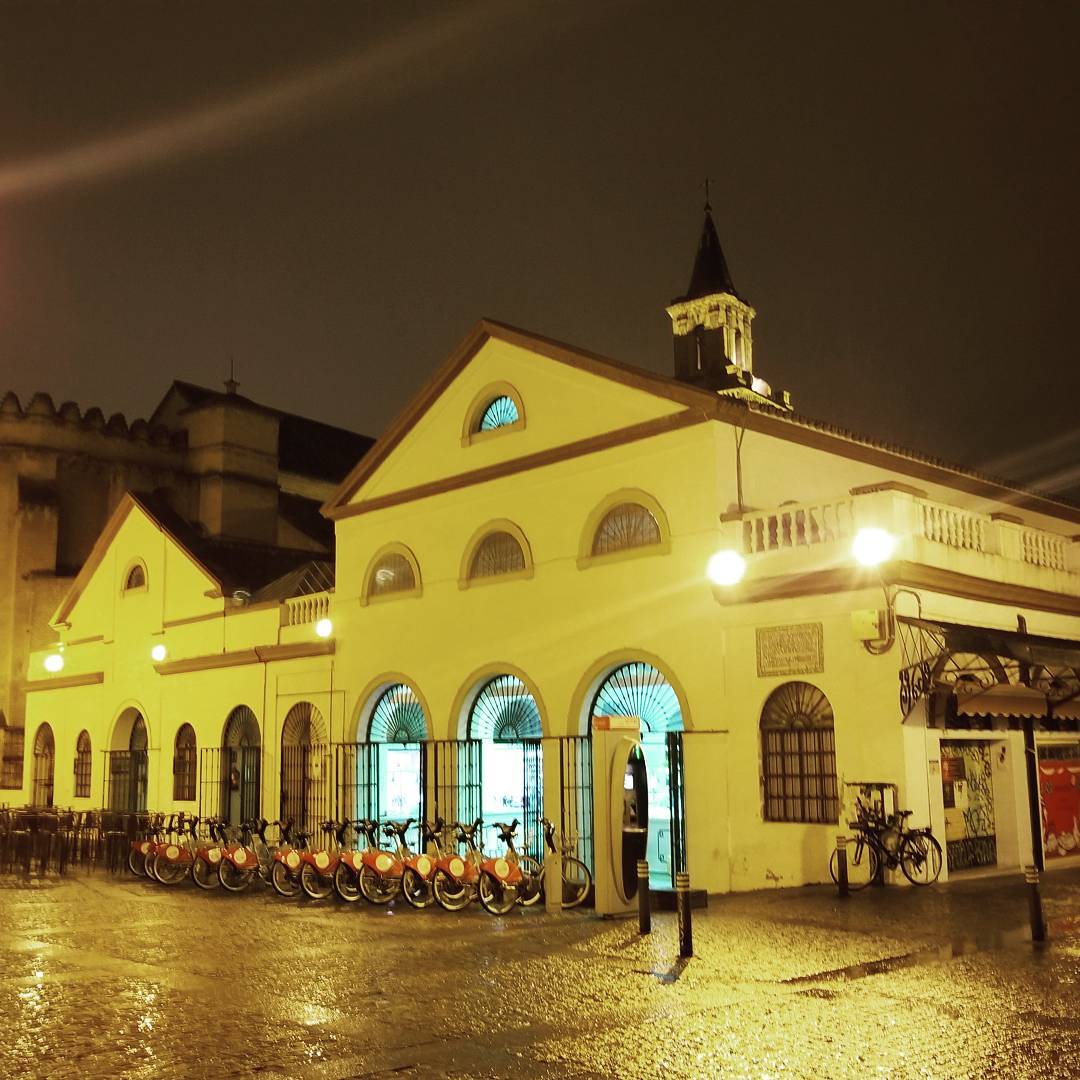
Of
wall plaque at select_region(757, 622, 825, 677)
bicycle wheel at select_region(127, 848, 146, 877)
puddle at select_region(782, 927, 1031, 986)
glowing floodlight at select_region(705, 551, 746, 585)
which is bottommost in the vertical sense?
bicycle wheel at select_region(127, 848, 146, 877)

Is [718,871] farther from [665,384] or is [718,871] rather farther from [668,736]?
[665,384]

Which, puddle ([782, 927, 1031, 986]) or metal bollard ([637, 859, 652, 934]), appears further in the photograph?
metal bollard ([637, 859, 652, 934])

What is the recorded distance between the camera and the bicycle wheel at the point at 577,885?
15.1 metres

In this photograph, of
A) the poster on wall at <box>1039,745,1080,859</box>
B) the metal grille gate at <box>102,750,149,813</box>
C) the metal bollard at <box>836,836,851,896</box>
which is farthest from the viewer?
the metal grille gate at <box>102,750,149,813</box>

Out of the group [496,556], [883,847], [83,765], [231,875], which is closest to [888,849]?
[883,847]

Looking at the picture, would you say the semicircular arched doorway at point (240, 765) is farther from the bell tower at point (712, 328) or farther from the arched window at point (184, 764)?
the bell tower at point (712, 328)

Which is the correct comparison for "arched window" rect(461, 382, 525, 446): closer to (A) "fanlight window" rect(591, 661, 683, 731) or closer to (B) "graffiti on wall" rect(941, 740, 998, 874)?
(A) "fanlight window" rect(591, 661, 683, 731)

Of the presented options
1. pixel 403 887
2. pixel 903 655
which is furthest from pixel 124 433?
pixel 903 655

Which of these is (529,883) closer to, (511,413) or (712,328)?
(511,413)

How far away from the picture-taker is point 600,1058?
7539 mm

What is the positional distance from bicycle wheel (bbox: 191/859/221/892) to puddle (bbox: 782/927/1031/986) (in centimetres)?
1148

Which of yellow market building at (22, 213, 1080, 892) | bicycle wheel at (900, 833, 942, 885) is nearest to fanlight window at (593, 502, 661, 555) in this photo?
yellow market building at (22, 213, 1080, 892)

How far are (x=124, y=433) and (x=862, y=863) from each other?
2959 centimetres

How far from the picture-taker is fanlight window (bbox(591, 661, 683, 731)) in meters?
18.2
